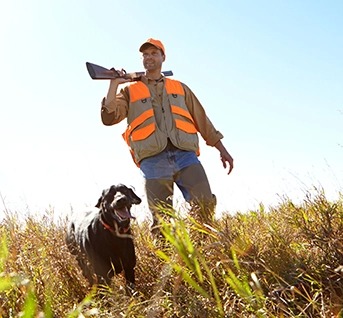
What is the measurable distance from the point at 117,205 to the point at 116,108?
1355 millimetres

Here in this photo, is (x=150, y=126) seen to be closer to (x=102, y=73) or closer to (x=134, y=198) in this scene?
(x=102, y=73)

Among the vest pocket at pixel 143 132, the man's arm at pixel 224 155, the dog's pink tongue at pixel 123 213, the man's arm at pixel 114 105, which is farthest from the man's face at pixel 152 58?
the dog's pink tongue at pixel 123 213

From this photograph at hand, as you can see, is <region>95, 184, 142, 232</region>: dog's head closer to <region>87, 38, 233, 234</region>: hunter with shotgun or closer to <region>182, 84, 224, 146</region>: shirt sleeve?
<region>87, 38, 233, 234</region>: hunter with shotgun

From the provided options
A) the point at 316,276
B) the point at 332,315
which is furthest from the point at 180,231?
the point at 316,276

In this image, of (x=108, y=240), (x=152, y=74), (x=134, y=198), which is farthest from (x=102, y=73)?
(x=108, y=240)

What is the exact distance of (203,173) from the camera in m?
4.84

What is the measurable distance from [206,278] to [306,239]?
2.44ft

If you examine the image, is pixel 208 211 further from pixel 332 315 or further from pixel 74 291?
pixel 332 315

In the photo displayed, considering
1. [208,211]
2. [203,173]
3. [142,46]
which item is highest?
[142,46]

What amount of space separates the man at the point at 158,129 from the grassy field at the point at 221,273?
0.81 m

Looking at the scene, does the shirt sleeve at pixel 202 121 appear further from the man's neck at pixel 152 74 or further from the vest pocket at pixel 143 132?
the vest pocket at pixel 143 132

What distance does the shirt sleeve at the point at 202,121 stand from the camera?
537 cm

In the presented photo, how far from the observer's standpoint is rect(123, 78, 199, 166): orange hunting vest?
4.75m

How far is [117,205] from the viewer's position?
12.8 ft
